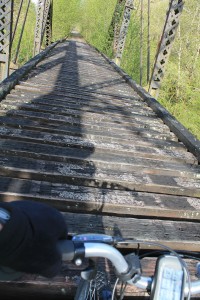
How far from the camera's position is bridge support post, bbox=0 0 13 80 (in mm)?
5867

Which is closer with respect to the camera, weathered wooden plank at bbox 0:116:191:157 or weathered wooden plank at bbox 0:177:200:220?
weathered wooden plank at bbox 0:177:200:220

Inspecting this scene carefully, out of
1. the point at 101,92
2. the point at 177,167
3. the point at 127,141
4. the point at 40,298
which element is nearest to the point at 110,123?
the point at 127,141

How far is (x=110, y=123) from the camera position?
167 inches

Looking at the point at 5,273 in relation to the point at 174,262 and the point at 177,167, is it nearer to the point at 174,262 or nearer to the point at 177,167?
the point at 174,262

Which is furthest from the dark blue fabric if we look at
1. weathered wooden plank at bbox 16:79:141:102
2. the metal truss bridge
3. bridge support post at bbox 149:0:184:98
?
bridge support post at bbox 149:0:184:98

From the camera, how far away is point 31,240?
2.52ft

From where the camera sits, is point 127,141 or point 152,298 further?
point 127,141

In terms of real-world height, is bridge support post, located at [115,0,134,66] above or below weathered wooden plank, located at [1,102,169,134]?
above

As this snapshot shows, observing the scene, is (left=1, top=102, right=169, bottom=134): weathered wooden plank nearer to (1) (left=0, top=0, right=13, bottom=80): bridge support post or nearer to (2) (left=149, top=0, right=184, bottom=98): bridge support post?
(1) (left=0, top=0, right=13, bottom=80): bridge support post

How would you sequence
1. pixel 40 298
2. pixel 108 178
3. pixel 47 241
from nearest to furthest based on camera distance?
pixel 47 241
pixel 40 298
pixel 108 178

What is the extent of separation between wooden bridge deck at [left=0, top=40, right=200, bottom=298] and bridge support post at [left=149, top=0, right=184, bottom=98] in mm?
2869

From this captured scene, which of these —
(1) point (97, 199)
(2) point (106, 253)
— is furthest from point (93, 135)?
(2) point (106, 253)

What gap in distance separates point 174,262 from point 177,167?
2.30 meters

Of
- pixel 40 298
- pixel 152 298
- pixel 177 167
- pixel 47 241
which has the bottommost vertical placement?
pixel 40 298
